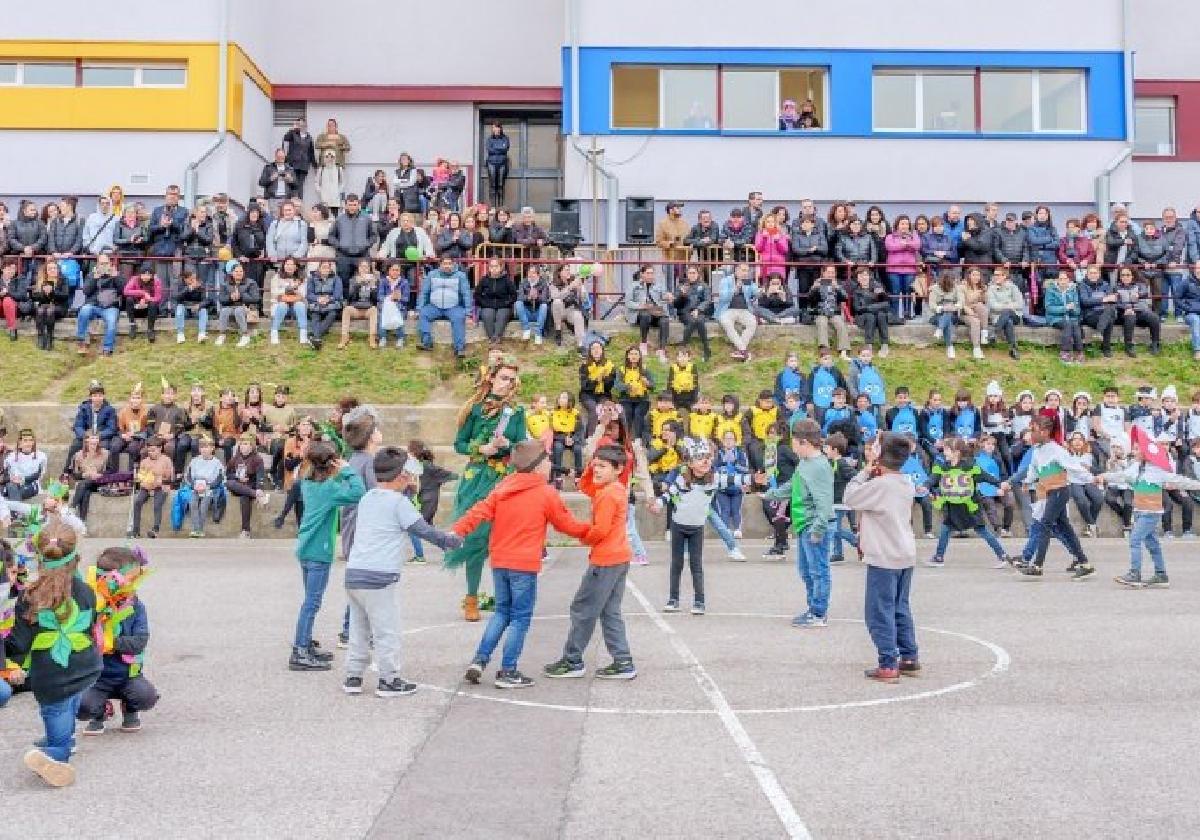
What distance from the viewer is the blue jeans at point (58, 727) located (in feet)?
22.2

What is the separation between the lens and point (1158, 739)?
739cm

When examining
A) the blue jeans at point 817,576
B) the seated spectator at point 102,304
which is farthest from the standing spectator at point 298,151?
the blue jeans at point 817,576

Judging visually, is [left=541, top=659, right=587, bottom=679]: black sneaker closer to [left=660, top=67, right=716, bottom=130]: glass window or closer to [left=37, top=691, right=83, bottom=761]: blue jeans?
[left=37, top=691, right=83, bottom=761]: blue jeans

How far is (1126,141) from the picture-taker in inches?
1170

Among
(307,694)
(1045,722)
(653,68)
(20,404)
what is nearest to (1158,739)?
(1045,722)

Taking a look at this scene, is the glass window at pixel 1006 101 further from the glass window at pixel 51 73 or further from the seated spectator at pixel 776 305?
the glass window at pixel 51 73

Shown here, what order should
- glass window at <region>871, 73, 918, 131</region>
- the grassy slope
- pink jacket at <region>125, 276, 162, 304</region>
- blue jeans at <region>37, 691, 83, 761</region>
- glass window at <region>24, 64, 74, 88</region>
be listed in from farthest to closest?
glass window at <region>871, 73, 918, 131</region> → glass window at <region>24, 64, 74, 88</region> → pink jacket at <region>125, 276, 162, 304</region> → the grassy slope → blue jeans at <region>37, 691, 83, 761</region>

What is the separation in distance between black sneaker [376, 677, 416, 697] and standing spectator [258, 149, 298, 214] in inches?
807

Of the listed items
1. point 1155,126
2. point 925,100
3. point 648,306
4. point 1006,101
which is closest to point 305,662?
point 648,306

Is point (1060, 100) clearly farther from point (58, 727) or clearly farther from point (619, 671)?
point (58, 727)

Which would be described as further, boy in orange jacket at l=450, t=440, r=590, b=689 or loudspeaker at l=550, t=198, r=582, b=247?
loudspeaker at l=550, t=198, r=582, b=247

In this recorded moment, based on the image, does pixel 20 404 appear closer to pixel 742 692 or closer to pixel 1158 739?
pixel 742 692

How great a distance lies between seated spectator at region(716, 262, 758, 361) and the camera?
23547 millimetres

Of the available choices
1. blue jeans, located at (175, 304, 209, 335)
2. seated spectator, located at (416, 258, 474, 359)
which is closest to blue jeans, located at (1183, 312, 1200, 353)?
seated spectator, located at (416, 258, 474, 359)
